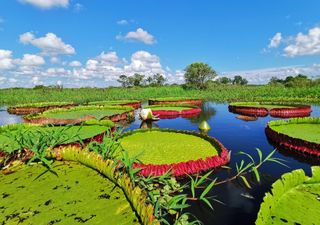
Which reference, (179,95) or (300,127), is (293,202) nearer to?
(300,127)

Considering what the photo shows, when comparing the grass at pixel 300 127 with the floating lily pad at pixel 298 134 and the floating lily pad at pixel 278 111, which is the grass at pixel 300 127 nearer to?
the floating lily pad at pixel 298 134

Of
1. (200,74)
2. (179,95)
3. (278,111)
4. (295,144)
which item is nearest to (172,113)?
(278,111)

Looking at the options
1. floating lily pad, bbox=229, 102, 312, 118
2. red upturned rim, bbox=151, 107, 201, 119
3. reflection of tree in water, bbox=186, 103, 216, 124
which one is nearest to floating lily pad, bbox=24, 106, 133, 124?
red upturned rim, bbox=151, 107, 201, 119

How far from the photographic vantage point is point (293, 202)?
2627mm

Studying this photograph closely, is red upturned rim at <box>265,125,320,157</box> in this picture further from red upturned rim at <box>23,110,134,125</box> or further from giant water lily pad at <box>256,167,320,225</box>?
red upturned rim at <box>23,110,134,125</box>

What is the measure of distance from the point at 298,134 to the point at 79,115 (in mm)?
11001

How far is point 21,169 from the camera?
1970mm

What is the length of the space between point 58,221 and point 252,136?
890cm

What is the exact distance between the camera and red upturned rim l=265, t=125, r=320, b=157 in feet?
21.8

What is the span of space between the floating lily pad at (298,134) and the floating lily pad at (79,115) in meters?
7.70

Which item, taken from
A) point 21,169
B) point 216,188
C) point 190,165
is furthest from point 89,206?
point 190,165

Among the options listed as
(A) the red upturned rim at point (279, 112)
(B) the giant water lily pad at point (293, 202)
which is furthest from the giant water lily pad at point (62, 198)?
(A) the red upturned rim at point (279, 112)

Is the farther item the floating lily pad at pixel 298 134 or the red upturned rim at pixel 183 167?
the floating lily pad at pixel 298 134

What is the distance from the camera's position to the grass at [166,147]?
588cm
